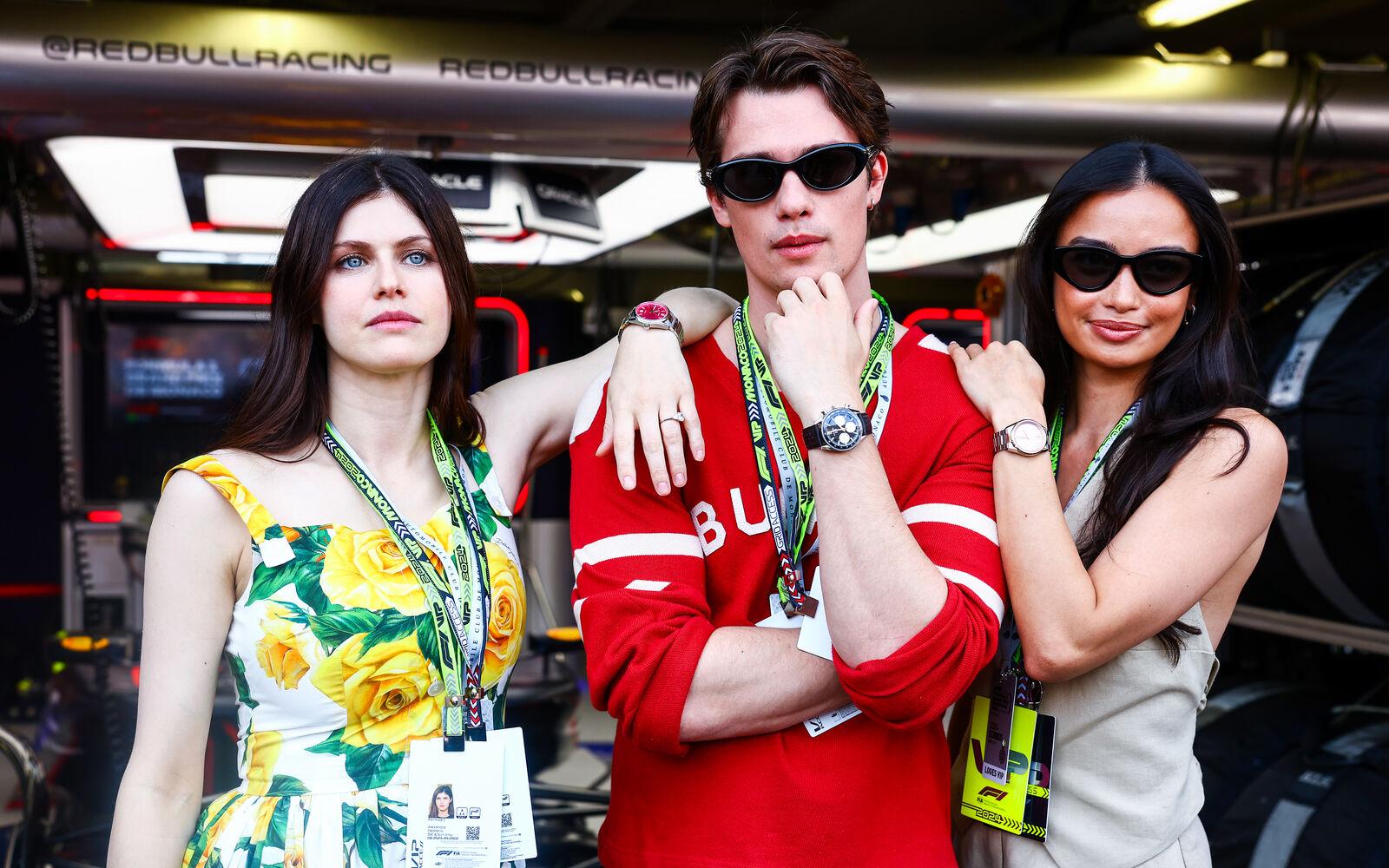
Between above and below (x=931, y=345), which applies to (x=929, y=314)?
above

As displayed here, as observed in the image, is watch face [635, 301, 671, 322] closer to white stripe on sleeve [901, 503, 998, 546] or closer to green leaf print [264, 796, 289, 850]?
white stripe on sleeve [901, 503, 998, 546]

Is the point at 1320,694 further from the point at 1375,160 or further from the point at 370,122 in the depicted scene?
the point at 370,122

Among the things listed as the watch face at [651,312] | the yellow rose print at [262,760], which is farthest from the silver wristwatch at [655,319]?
the yellow rose print at [262,760]

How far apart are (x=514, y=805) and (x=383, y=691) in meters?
0.27

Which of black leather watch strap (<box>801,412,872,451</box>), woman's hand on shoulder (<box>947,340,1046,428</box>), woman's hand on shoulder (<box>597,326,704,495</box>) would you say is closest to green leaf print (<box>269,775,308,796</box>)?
woman's hand on shoulder (<box>597,326,704,495</box>)

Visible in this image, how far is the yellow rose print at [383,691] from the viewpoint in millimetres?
1700

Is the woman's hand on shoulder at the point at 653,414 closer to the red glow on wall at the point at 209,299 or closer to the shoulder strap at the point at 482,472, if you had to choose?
the shoulder strap at the point at 482,472

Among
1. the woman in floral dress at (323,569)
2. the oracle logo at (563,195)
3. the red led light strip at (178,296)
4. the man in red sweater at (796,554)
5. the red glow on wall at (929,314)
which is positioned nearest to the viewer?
the man in red sweater at (796,554)

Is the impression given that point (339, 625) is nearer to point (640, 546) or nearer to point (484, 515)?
point (484, 515)

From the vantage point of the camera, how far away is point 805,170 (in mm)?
1604

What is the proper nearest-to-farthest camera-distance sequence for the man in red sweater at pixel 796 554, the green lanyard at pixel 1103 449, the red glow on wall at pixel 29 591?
the man in red sweater at pixel 796 554, the green lanyard at pixel 1103 449, the red glow on wall at pixel 29 591

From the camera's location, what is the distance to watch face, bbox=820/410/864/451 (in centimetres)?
142

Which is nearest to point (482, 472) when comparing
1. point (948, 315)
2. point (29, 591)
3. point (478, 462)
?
point (478, 462)

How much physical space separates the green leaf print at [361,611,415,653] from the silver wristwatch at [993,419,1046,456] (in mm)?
889
